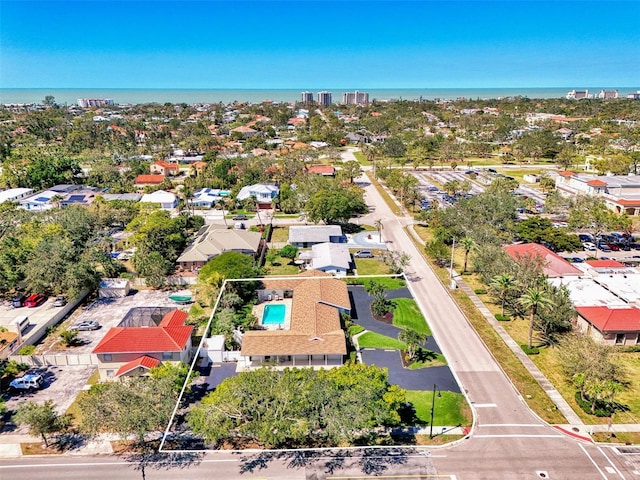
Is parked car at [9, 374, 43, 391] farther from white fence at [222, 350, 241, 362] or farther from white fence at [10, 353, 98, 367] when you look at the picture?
white fence at [222, 350, 241, 362]

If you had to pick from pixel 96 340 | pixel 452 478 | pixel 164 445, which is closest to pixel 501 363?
pixel 452 478

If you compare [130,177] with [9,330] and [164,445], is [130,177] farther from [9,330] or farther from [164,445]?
[164,445]

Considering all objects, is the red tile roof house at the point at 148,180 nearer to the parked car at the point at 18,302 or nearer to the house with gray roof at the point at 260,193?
the house with gray roof at the point at 260,193

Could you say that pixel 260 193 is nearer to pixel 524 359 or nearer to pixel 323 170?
pixel 323 170

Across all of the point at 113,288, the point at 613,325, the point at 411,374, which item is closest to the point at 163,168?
the point at 113,288

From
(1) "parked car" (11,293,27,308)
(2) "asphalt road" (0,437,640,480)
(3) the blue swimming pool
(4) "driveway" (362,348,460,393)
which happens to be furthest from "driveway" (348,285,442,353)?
(1) "parked car" (11,293,27,308)

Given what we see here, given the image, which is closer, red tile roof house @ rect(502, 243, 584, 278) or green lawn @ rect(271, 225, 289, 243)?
red tile roof house @ rect(502, 243, 584, 278)
